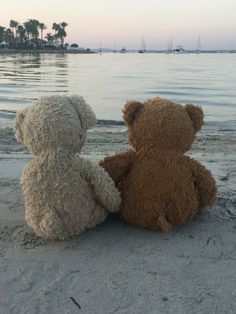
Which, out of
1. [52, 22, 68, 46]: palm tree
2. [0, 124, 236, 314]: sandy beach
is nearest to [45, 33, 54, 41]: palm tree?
[52, 22, 68, 46]: palm tree

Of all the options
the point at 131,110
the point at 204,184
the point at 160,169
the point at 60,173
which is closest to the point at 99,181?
the point at 60,173

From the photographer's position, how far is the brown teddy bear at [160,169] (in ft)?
10.8

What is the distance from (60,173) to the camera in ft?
10.4

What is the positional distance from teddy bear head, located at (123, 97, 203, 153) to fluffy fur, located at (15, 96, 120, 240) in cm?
35

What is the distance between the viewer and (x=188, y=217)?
337 centimetres

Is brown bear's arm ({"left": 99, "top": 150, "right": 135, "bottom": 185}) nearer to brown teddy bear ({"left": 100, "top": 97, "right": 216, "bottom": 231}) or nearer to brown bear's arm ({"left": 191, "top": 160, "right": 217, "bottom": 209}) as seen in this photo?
brown teddy bear ({"left": 100, "top": 97, "right": 216, "bottom": 231})

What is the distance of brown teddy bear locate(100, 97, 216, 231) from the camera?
10.8ft

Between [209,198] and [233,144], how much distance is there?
407 centimetres

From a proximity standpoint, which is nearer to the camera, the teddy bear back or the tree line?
the teddy bear back

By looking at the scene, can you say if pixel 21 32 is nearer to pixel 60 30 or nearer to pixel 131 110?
pixel 60 30

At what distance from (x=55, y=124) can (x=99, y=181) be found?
1.62 ft

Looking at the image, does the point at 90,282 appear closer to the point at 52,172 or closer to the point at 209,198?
the point at 52,172

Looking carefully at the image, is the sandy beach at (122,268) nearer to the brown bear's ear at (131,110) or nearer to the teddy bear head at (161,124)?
the teddy bear head at (161,124)

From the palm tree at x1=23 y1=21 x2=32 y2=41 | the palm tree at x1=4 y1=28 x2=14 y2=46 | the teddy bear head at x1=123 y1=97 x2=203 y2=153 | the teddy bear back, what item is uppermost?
the palm tree at x1=23 y1=21 x2=32 y2=41
